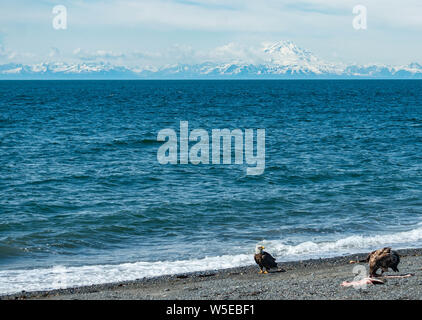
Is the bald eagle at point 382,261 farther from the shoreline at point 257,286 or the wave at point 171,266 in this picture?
the wave at point 171,266

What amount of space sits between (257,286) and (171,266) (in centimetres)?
403

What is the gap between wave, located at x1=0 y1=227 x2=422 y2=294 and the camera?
14609 millimetres

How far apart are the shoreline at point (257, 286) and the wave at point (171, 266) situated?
59 cm

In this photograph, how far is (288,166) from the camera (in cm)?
3444

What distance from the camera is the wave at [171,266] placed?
14609mm

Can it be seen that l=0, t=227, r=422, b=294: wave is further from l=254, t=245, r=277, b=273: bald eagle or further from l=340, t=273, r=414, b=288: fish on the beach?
l=340, t=273, r=414, b=288: fish on the beach

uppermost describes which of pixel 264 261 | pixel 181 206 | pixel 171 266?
pixel 264 261

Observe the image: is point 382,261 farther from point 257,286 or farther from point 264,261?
point 264,261

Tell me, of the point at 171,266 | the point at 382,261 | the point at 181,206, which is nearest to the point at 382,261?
the point at 382,261

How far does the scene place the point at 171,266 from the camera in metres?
16.2
